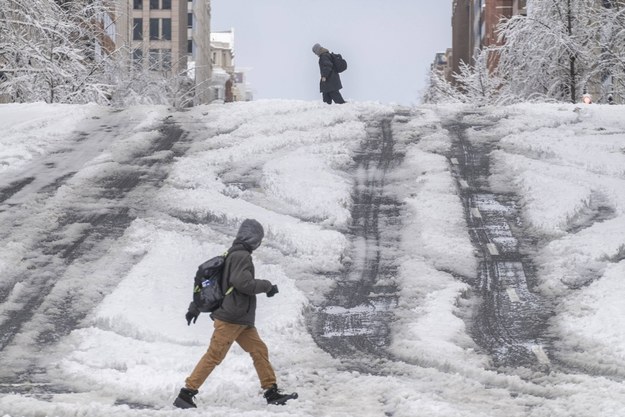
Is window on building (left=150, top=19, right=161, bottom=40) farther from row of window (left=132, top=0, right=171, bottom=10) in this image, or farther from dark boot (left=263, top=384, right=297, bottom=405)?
dark boot (left=263, top=384, right=297, bottom=405)

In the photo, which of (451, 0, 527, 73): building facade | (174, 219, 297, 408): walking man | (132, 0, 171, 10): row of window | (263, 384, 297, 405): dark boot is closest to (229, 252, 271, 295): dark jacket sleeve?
(174, 219, 297, 408): walking man

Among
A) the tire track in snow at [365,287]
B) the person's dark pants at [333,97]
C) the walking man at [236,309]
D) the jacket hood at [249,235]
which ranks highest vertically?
the person's dark pants at [333,97]

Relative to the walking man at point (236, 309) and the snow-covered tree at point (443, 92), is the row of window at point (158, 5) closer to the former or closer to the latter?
the snow-covered tree at point (443, 92)

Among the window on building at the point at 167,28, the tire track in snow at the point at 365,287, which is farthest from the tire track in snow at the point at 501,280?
the window on building at the point at 167,28

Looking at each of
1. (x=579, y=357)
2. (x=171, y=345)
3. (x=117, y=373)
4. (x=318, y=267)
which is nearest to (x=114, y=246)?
(x=318, y=267)

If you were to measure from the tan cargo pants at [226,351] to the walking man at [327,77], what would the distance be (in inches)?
704

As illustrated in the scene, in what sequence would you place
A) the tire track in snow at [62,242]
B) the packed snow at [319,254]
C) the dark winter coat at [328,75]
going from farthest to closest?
the dark winter coat at [328,75] → the tire track in snow at [62,242] → the packed snow at [319,254]

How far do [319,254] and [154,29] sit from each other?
358ft

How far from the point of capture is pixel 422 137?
2202 cm

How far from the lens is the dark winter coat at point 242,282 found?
8375 mm

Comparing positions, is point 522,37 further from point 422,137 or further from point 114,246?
point 114,246

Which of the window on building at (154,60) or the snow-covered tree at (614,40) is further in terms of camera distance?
the window on building at (154,60)

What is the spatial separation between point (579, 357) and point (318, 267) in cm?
439

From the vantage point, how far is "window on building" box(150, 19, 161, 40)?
118444 millimetres
